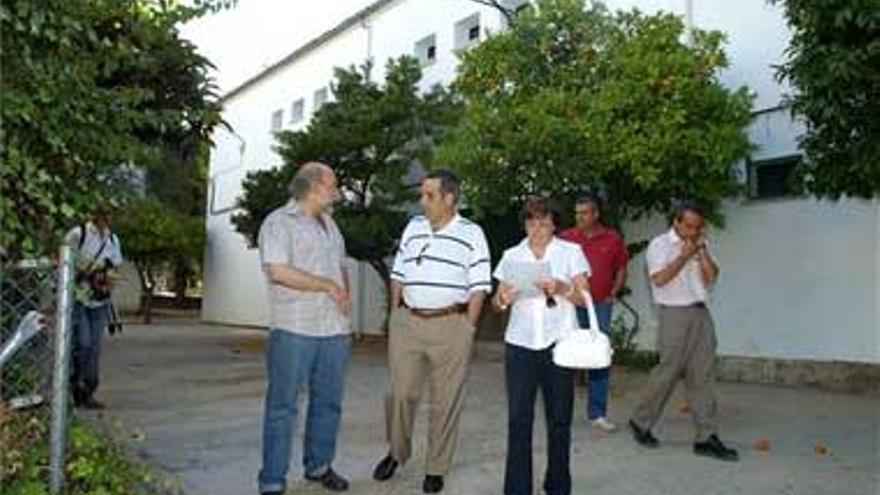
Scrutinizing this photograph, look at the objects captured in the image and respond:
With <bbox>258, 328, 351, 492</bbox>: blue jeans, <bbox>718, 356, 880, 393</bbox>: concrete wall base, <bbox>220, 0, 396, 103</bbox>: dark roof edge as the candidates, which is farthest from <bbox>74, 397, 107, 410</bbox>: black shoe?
<bbox>220, 0, 396, 103</bbox>: dark roof edge

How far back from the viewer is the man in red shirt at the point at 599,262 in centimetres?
864

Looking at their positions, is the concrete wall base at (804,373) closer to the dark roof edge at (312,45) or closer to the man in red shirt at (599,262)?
the man in red shirt at (599,262)

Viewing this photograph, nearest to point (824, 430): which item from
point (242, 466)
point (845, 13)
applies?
point (845, 13)

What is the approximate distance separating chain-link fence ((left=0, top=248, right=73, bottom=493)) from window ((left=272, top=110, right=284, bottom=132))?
23.6 metres

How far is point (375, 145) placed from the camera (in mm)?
17453

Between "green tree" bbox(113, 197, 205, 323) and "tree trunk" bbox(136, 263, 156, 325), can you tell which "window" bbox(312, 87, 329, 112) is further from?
"tree trunk" bbox(136, 263, 156, 325)

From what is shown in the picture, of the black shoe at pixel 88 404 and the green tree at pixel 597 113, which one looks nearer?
the black shoe at pixel 88 404

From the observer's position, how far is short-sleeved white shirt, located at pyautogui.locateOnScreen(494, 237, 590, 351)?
5.93 meters

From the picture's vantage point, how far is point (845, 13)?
7.38m

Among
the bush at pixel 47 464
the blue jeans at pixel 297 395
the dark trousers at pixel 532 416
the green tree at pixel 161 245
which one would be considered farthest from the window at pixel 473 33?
the bush at pixel 47 464

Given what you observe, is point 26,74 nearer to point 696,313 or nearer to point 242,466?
point 242,466

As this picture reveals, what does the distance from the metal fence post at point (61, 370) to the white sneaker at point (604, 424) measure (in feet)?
14.5

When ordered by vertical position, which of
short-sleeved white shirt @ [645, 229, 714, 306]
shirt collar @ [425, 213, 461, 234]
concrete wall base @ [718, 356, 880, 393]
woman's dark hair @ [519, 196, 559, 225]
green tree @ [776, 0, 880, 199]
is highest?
green tree @ [776, 0, 880, 199]

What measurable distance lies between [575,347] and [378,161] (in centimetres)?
1213
